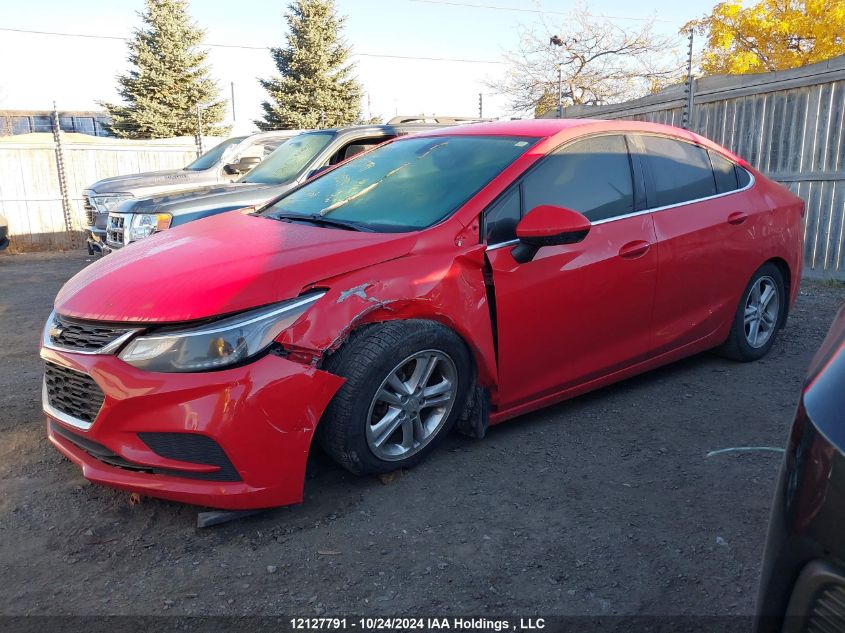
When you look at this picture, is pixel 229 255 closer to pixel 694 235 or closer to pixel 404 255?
pixel 404 255

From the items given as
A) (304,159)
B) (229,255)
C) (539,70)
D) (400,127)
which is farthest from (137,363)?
(539,70)

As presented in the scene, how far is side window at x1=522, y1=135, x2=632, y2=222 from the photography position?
140 inches

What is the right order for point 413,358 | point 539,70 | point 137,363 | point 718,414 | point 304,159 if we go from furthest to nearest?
point 539,70 < point 304,159 < point 718,414 < point 413,358 < point 137,363

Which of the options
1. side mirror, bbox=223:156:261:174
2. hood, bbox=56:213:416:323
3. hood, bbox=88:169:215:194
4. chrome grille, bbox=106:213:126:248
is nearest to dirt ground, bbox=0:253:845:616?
hood, bbox=56:213:416:323

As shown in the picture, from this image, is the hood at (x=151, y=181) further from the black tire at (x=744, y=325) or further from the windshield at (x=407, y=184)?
the black tire at (x=744, y=325)

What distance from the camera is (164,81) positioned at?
31.5 meters

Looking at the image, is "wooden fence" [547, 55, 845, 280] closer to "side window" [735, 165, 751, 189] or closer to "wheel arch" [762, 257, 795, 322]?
"wheel arch" [762, 257, 795, 322]

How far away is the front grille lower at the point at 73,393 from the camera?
2738mm

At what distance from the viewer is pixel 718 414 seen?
12.9ft

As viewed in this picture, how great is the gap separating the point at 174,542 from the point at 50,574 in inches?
16.9

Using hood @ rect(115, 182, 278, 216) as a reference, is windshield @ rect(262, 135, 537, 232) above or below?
above

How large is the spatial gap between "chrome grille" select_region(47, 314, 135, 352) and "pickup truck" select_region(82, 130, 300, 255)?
561cm

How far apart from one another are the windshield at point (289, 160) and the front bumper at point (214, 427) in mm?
4862

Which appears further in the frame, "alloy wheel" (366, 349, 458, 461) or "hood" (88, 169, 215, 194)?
"hood" (88, 169, 215, 194)
